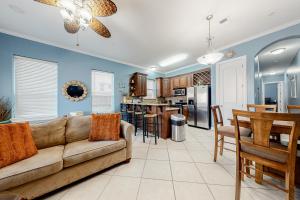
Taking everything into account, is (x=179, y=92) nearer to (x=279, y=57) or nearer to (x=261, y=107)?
(x=261, y=107)

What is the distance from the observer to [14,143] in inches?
56.0

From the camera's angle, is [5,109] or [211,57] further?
[5,109]

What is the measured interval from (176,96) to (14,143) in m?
5.92

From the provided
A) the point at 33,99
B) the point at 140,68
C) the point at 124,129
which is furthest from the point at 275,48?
the point at 33,99

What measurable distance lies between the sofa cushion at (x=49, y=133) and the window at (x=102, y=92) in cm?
234

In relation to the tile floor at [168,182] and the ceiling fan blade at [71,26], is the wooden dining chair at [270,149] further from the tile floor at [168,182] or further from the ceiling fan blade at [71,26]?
the ceiling fan blade at [71,26]

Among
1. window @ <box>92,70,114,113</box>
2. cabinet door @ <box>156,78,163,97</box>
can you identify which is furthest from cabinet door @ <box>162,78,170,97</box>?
window @ <box>92,70,114,113</box>

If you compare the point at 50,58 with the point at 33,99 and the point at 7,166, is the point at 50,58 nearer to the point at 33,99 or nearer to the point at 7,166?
the point at 33,99

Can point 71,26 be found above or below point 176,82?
above

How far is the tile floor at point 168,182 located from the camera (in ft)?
4.62

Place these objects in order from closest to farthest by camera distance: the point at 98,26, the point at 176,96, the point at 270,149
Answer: the point at 270,149 → the point at 98,26 → the point at 176,96

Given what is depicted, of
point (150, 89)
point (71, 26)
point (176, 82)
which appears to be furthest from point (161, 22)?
point (150, 89)

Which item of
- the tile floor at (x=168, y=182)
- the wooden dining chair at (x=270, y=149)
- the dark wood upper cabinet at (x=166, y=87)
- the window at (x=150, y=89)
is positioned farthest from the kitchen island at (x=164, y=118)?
the dark wood upper cabinet at (x=166, y=87)

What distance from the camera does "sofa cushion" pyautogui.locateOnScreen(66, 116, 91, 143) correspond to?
2066 millimetres
